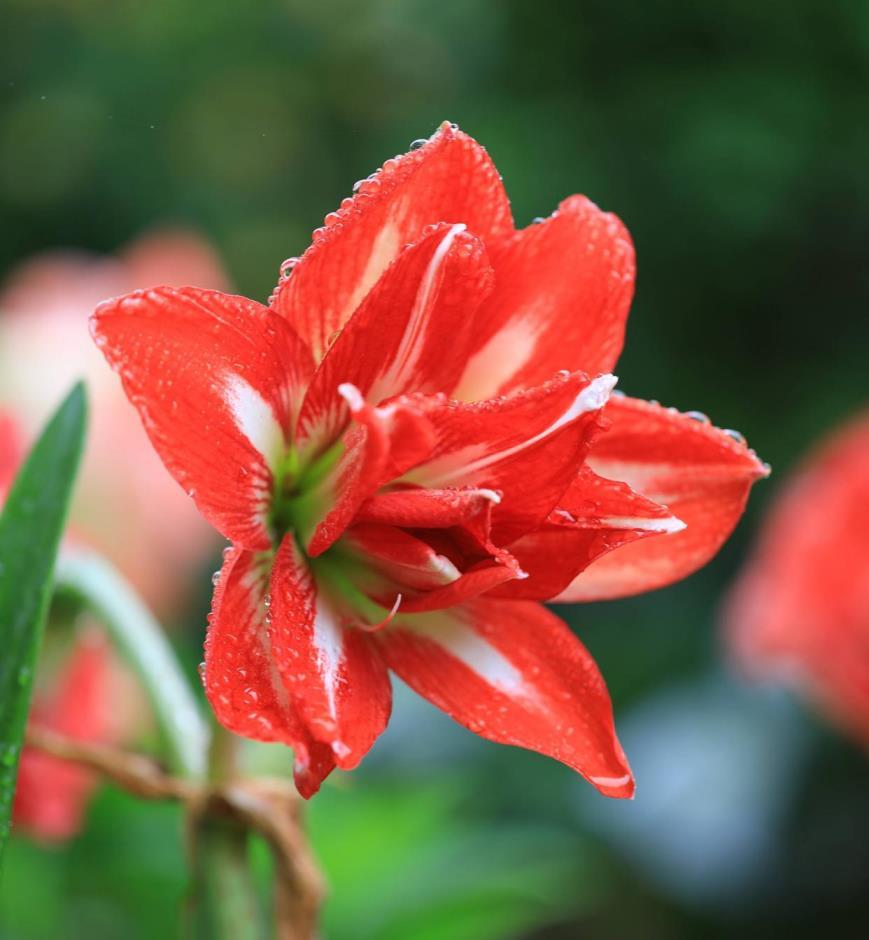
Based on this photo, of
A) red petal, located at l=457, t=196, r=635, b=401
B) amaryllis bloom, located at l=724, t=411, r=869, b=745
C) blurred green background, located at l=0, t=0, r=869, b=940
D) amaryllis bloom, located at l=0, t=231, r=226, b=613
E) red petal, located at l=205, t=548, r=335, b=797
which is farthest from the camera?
blurred green background, located at l=0, t=0, r=869, b=940

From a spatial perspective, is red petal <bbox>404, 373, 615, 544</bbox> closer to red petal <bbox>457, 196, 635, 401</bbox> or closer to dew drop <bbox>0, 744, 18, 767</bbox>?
red petal <bbox>457, 196, 635, 401</bbox>

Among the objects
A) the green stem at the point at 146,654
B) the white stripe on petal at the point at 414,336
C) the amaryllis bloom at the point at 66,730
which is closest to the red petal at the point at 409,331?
the white stripe on petal at the point at 414,336

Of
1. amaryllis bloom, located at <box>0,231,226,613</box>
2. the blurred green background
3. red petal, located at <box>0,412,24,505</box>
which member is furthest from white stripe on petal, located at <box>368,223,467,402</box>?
the blurred green background

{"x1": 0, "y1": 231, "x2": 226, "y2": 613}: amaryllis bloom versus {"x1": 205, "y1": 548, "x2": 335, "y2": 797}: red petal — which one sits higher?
{"x1": 205, "y1": 548, "x2": 335, "y2": 797}: red petal

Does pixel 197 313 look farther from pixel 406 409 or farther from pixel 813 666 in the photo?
pixel 813 666

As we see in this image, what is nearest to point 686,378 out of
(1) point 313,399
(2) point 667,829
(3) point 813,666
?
(2) point 667,829

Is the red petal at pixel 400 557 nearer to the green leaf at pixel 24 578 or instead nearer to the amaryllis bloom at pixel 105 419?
the green leaf at pixel 24 578
